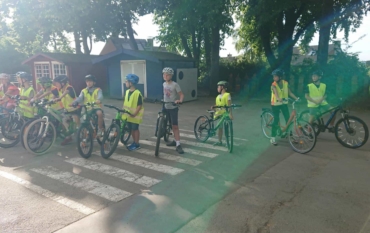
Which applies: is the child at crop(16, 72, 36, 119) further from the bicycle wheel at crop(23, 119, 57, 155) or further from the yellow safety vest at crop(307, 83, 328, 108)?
the yellow safety vest at crop(307, 83, 328, 108)

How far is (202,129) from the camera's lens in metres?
7.71

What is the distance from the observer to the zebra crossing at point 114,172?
4559mm

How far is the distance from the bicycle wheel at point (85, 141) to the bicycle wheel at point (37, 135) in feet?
2.67

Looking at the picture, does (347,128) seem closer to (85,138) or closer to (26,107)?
(85,138)

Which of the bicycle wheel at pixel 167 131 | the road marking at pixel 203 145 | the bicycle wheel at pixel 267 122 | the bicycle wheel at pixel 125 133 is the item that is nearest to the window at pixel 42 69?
the bicycle wheel at pixel 125 133

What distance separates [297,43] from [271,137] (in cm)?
1532

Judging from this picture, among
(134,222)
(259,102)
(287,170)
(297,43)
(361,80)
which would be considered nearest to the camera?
(134,222)

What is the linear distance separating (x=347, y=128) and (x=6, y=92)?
8464mm

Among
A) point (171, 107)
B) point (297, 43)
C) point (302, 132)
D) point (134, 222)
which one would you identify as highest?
point (297, 43)

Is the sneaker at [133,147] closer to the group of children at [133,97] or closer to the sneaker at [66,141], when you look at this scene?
the group of children at [133,97]

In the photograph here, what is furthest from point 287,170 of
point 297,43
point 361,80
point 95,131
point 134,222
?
point 297,43

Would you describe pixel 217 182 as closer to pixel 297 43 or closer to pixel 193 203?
pixel 193 203

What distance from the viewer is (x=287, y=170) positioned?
18.3 ft

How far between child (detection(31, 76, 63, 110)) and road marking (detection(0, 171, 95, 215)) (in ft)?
7.71
